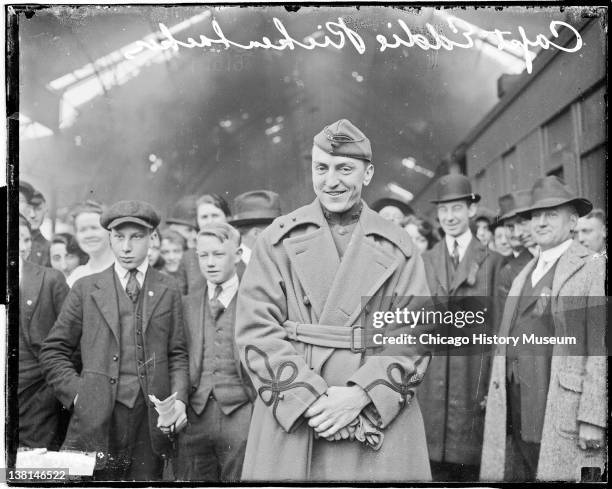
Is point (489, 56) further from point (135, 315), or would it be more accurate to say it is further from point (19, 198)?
point (19, 198)

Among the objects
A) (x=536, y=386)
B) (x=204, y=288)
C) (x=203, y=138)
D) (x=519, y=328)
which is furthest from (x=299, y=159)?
(x=536, y=386)

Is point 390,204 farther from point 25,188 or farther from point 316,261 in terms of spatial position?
point 25,188

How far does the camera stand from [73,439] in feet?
14.8

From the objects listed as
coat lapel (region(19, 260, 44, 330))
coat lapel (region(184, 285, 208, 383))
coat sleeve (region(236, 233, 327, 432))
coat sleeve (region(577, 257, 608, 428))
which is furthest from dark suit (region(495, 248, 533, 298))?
coat lapel (region(19, 260, 44, 330))

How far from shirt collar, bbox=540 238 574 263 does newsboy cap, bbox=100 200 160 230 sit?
2.58m

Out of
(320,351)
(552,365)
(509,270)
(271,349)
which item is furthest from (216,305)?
(552,365)

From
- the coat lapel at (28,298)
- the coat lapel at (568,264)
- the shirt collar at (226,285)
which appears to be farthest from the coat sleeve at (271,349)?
the coat lapel at (568,264)

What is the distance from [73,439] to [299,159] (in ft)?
7.80

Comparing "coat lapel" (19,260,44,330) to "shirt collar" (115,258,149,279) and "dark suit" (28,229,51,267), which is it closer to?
"dark suit" (28,229,51,267)

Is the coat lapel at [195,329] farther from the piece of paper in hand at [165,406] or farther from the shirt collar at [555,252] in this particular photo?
the shirt collar at [555,252]

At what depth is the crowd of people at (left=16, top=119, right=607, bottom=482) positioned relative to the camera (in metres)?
4.36

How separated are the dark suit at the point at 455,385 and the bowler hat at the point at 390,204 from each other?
317 mm

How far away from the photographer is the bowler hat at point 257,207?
14.8 feet

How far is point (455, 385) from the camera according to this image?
4.50 m
